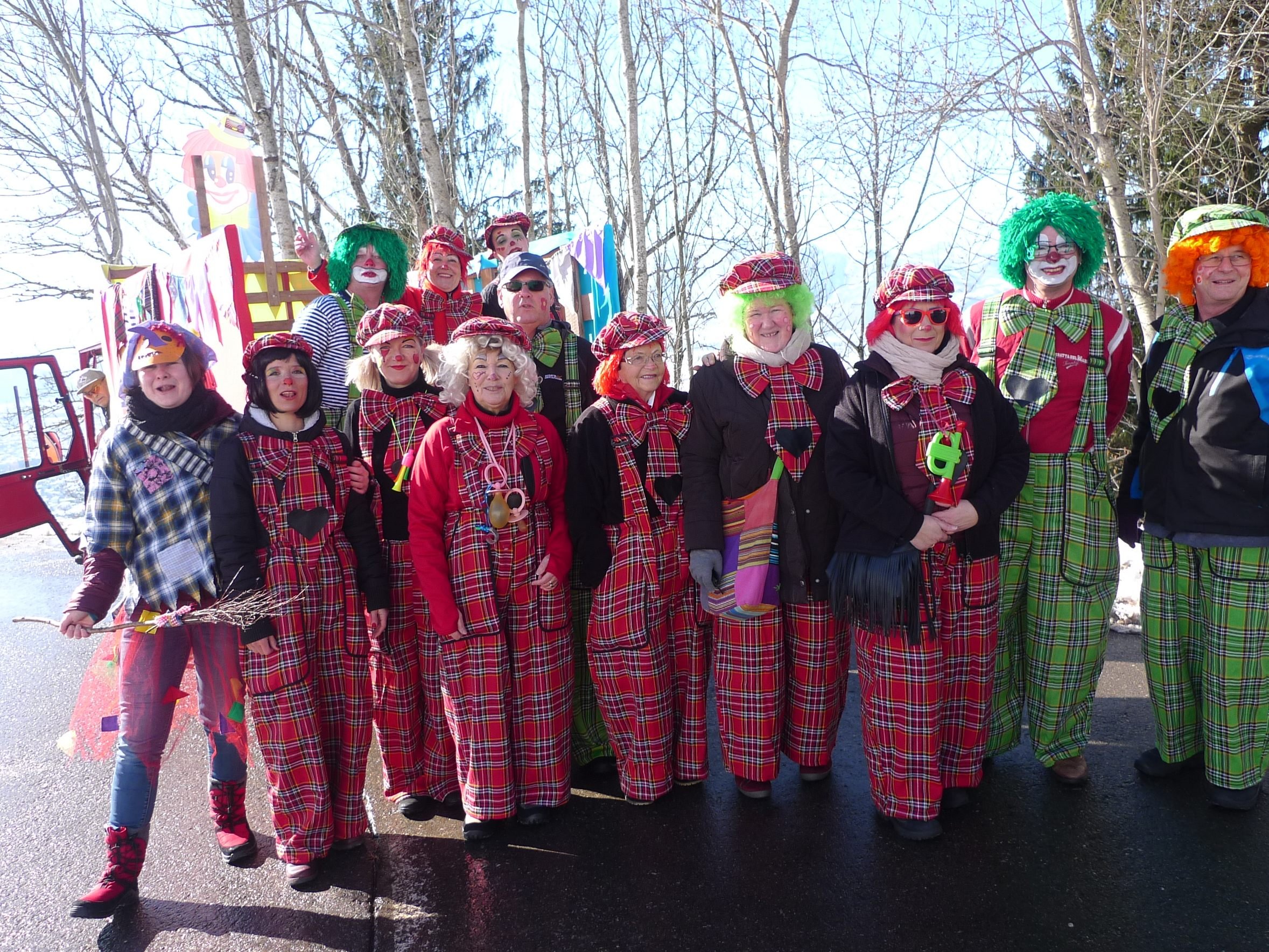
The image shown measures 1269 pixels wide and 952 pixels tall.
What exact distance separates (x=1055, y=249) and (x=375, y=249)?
2797 millimetres

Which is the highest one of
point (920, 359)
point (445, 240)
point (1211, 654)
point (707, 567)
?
point (445, 240)

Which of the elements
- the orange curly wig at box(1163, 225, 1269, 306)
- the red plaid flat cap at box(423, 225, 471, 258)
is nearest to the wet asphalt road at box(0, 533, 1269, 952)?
the orange curly wig at box(1163, 225, 1269, 306)

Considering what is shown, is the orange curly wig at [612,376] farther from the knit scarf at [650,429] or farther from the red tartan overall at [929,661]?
the red tartan overall at [929,661]

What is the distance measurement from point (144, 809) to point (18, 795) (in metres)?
1.34

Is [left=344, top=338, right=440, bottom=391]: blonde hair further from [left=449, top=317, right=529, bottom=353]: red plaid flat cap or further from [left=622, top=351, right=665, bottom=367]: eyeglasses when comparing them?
[left=622, top=351, right=665, bottom=367]: eyeglasses

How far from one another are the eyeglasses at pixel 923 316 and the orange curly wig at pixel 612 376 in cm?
85

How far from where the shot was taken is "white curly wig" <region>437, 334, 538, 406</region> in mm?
3023

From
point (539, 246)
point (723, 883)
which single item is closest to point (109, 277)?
point (539, 246)

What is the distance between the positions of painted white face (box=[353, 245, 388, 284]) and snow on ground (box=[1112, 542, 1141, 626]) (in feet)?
13.5

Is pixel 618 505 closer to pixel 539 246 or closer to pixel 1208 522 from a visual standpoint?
pixel 1208 522

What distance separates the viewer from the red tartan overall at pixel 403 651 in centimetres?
322

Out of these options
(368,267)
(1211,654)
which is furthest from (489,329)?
(1211,654)

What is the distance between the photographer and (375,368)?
3.24 m

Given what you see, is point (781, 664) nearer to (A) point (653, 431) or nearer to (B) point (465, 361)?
(A) point (653, 431)
